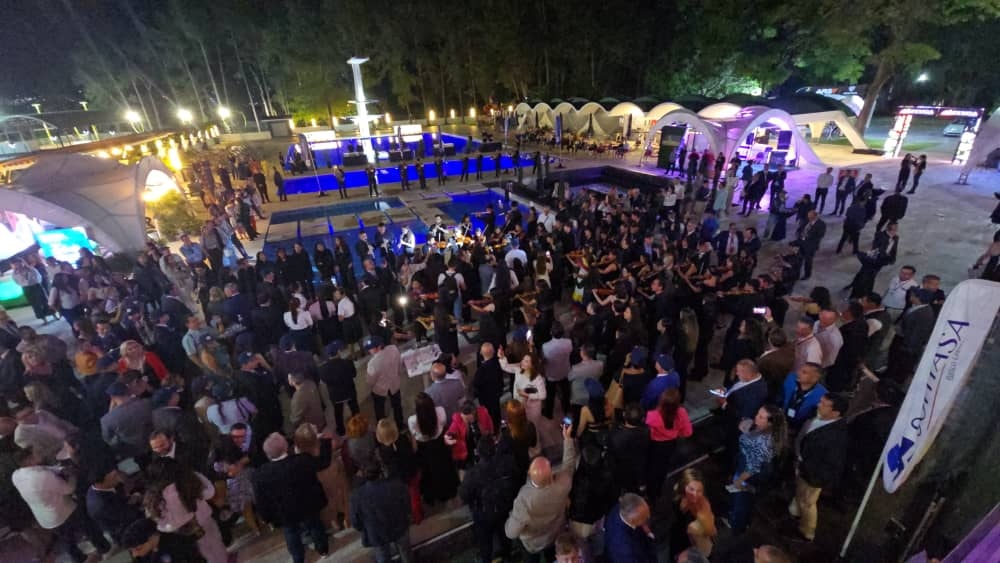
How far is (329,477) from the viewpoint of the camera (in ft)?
12.1

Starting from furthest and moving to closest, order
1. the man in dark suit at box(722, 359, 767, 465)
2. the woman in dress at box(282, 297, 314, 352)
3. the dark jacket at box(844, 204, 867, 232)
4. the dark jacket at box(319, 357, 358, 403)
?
1. the dark jacket at box(844, 204, 867, 232)
2. the woman in dress at box(282, 297, 314, 352)
3. the dark jacket at box(319, 357, 358, 403)
4. the man in dark suit at box(722, 359, 767, 465)

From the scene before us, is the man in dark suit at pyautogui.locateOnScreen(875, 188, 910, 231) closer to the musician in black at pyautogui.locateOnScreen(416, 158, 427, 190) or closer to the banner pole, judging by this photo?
the banner pole

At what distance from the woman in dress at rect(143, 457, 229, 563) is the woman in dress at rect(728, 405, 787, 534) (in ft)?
13.3

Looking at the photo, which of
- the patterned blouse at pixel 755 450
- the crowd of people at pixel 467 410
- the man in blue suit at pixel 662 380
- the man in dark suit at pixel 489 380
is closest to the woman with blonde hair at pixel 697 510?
the crowd of people at pixel 467 410

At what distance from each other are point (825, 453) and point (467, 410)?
2913mm

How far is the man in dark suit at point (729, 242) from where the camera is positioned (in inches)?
307

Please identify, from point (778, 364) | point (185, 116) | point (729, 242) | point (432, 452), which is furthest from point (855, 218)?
point (185, 116)

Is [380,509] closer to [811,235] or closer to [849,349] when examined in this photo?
[849,349]

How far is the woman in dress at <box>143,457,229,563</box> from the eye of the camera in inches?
120

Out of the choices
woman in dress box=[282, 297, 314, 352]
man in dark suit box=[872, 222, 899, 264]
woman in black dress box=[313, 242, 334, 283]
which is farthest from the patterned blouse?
woman in black dress box=[313, 242, 334, 283]

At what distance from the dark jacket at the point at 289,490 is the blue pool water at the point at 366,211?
9.87m

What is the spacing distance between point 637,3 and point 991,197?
96.0 feet

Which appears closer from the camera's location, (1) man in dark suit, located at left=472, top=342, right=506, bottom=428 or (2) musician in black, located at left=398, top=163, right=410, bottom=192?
(1) man in dark suit, located at left=472, top=342, right=506, bottom=428

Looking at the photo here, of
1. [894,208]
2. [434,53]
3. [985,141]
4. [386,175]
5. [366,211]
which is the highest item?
[434,53]
